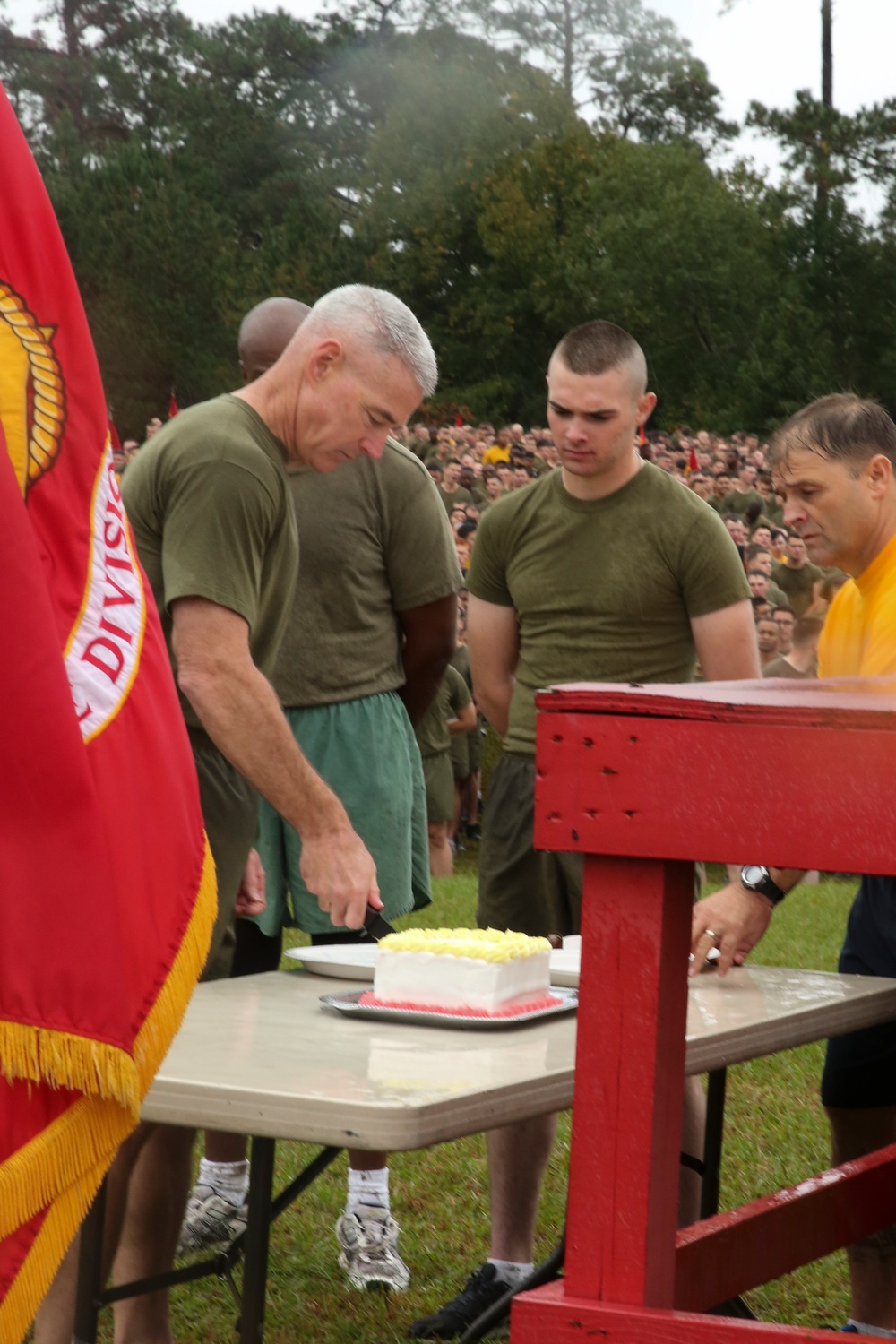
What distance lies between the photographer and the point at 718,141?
1.88m

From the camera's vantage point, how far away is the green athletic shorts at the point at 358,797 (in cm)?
344

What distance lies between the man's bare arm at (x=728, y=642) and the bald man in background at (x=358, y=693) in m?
0.58

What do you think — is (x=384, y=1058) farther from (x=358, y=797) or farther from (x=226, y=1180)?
(x=226, y=1180)

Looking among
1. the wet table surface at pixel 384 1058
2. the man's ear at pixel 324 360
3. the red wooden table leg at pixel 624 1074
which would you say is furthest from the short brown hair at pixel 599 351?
the red wooden table leg at pixel 624 1074

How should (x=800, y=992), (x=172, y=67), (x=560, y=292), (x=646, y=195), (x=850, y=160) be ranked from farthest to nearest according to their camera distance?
(x=560, y=292), (x=172, y=67), (x=646, y=195), (x=800, y=992), (x=850, y=160)

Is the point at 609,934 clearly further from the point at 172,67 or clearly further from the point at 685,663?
the point at 172,67

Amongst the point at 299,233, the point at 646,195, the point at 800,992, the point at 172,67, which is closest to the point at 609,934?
the point at 800,992

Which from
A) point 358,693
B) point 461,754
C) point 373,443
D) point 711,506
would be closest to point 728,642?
point 711,506

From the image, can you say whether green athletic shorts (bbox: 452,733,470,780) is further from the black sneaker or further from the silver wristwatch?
the silver wristwatch

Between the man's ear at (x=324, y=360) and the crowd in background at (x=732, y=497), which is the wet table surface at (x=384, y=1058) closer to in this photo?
the man's ear at (x=324, y=360)

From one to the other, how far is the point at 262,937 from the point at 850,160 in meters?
2.59

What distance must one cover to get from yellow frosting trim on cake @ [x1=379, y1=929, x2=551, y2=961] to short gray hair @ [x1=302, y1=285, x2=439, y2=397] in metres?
1.16

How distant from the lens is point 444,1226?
12.4 ft

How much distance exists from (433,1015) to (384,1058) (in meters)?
0.22
